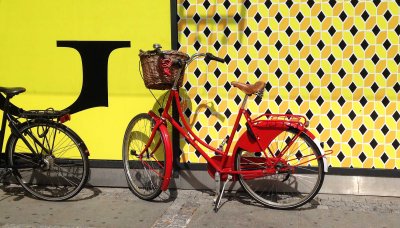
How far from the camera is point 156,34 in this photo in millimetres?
5758

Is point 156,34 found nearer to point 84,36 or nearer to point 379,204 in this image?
point 84,36

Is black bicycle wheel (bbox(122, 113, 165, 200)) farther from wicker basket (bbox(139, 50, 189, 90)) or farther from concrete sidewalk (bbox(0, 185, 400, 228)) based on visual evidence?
wicker basket (bbox(139, 50, 189, 90))

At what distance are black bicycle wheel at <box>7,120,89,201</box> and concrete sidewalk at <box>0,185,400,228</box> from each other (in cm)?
24

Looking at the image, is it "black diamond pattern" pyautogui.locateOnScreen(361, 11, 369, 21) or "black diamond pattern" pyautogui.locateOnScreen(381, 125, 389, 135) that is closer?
"black diamond pattern" pyautogui.locateOnScreen(361, 11, 369, 21)

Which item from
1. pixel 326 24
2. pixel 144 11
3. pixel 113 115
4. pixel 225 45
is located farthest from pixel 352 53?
pixel 113 115

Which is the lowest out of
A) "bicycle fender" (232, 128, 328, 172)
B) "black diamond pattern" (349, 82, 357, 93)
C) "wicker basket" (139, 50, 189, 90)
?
"bicycle fender" (232, 128, 328, 172)

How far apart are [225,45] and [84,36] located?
1.67m

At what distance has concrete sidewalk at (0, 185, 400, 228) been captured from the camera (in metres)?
4.87

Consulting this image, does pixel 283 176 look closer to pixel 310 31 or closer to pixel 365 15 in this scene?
pixel 310 31

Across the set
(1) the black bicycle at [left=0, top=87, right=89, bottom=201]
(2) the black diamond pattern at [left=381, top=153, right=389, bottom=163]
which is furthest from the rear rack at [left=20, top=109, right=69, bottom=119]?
(2) the black diamond pattern at [left=381, top=153, right=389, bottom=163]

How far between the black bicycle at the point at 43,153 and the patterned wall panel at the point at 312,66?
1.49 metres

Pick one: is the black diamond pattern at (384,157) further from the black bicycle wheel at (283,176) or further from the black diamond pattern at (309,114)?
the black diamond pattern at (309,114)

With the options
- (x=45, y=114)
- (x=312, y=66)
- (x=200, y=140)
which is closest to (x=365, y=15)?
(x=312, y=66)

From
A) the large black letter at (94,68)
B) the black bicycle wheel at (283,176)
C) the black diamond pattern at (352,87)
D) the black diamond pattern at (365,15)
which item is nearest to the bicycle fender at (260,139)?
the black bicycle wheel at (283,176)
